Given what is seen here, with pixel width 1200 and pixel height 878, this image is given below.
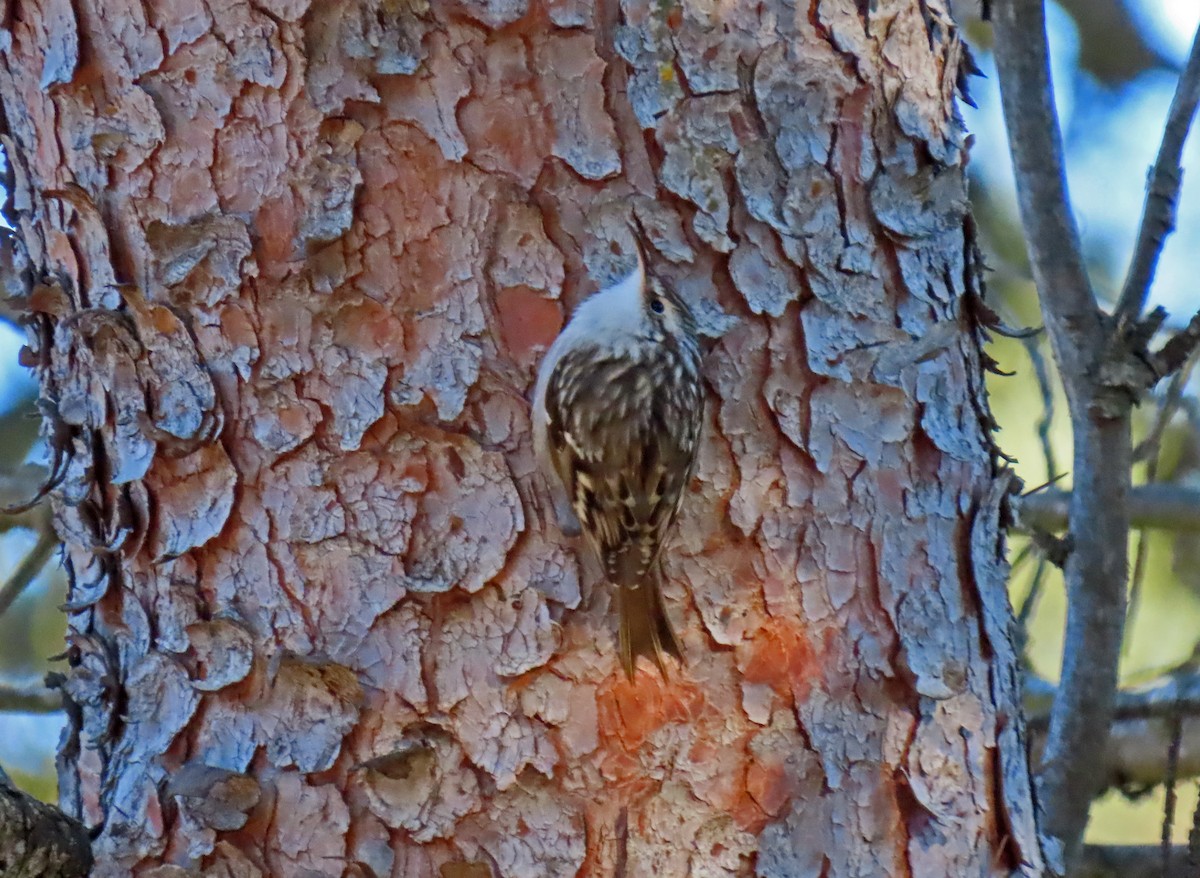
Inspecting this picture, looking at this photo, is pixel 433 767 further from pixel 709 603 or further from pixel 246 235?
pixel 246 235

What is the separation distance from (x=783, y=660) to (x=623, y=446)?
0.62 metres

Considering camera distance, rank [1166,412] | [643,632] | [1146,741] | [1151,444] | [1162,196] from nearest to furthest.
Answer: [643,632] → [1162,196] → [1146,741] → [1166,412] → [1151,444]

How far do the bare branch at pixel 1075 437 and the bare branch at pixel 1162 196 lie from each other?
71 mm

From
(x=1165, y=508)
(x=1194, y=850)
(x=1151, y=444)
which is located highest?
(x=1151, y=444)

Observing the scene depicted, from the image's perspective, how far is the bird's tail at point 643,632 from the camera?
179cm

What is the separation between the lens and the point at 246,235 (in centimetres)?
183

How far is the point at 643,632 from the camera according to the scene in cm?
179

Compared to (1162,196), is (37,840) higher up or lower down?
lower down

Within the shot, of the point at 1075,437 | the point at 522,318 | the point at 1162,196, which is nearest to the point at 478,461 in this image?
the point at 522,318

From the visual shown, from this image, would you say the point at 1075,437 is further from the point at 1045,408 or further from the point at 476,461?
the point at 476,461

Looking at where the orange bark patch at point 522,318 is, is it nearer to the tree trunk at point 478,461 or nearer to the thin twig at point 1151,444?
the tree trunk at point 478,461

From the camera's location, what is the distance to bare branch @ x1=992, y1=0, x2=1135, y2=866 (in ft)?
7.47

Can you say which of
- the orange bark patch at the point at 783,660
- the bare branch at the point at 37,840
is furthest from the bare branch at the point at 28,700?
the orange bark patch at the point at 783,660

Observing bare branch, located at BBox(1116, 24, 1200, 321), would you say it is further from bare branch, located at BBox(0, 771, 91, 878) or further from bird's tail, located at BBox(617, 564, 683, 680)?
bare branch, located at BBox(0, 771, 91, 878)
